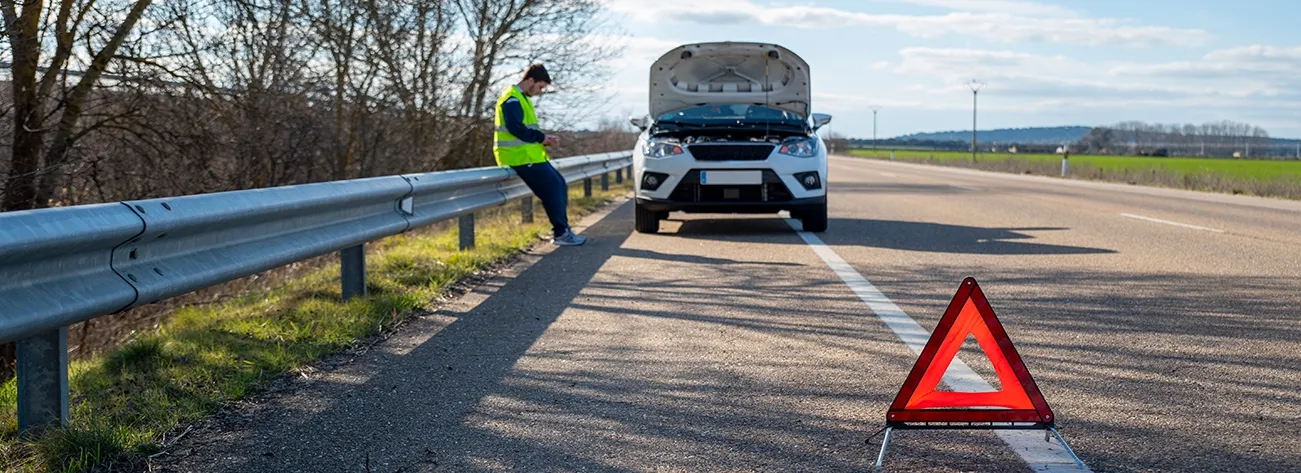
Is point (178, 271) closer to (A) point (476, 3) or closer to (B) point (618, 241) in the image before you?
(B) point (618, 241)

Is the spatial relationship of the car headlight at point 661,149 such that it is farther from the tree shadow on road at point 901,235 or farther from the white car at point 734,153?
the tree shadow on road at point 901,235

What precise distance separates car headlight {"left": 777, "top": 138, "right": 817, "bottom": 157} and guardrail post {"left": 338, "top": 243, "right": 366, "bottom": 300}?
5.95 metres

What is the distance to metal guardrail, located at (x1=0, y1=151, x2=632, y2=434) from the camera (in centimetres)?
376

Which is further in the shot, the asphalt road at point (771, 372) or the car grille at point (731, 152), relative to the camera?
the car grille at point (731, 152)

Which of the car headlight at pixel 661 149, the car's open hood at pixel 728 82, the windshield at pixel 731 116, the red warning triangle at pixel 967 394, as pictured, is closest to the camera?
the red warning triangle at pixel 967 394

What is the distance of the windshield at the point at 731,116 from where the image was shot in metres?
13.4

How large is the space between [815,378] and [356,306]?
2.97m

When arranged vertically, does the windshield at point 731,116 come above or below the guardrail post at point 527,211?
above

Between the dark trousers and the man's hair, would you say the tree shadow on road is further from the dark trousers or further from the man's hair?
the man's hair

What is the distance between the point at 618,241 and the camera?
12.0 m

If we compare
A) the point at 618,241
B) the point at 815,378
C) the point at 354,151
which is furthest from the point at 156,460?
the point at 354,151

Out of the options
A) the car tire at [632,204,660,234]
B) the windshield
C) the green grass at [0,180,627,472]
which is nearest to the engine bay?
the windshield

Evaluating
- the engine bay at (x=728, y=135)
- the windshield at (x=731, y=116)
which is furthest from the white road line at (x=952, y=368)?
the windshield at (x=731, y=116)

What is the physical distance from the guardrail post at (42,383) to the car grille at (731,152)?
29.6 ft
